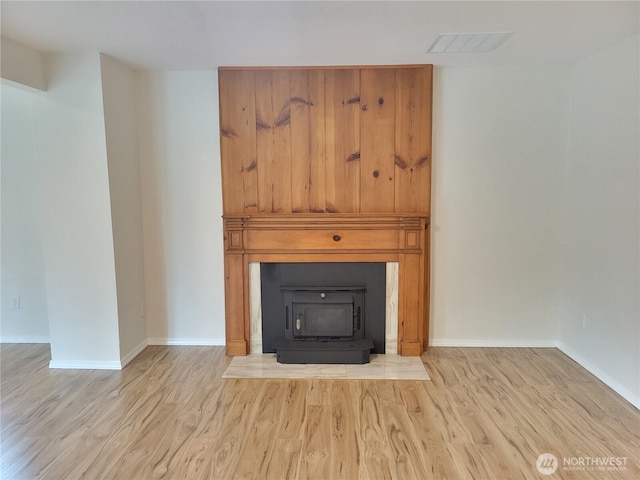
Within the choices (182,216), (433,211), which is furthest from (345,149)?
(182,216)

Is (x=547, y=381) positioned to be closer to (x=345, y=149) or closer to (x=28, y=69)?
(x=345, y=149)

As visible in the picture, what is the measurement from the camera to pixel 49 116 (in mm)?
3021

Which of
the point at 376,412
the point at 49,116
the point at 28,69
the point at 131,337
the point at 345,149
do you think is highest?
the point at 28,69

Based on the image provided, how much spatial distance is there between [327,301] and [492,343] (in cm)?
152

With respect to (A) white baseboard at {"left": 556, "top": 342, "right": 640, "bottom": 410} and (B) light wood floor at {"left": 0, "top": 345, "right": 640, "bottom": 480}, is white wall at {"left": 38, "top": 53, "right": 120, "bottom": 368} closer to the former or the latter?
(B) light wood floor at {"left": 0, "top": 345, "right": 640, "bottom": 480}

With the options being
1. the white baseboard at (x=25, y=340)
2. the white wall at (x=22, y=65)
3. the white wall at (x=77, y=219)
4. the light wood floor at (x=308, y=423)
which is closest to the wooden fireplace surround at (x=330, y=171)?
the light wood floor at (x=308, y=423)

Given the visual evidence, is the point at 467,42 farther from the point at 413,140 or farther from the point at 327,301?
the point at 327,301

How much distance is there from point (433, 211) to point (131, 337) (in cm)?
274

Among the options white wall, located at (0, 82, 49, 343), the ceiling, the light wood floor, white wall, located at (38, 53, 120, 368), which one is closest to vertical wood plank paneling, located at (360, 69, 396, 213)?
the ceiling

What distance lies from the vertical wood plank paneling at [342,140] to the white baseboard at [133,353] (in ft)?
6.58

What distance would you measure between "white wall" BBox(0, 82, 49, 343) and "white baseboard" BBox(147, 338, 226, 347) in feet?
3.50

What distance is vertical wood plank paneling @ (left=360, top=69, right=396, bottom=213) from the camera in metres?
3.31

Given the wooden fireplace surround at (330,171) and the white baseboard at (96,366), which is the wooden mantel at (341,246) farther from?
the white baseboard at (96,366)

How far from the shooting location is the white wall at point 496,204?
3387 millimetres
